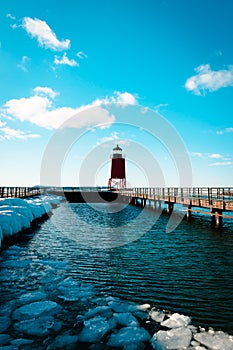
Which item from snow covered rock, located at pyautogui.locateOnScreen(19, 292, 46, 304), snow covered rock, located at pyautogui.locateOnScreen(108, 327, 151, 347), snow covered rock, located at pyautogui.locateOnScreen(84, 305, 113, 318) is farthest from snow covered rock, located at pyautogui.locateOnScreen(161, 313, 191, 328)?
snow covered rock, located at pyautogui.locateOnScreen(19, 292, 46, 304)

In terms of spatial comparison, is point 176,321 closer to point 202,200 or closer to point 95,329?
point 95,329

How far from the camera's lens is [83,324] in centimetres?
512

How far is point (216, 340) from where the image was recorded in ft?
15.3

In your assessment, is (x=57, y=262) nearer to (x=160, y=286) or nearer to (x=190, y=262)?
(x=160, y=286)

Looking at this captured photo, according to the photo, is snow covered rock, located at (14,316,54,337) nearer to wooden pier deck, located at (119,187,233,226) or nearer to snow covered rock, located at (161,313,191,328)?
snow covered rock, located at (161,313,191,328)

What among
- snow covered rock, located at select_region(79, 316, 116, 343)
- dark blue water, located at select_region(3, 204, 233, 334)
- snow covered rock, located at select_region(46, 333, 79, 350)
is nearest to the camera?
snow covered rock, located at select_region(46, 333, 79, 350)

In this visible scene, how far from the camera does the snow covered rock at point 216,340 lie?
447 cm

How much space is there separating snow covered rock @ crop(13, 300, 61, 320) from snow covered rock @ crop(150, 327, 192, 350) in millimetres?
2342

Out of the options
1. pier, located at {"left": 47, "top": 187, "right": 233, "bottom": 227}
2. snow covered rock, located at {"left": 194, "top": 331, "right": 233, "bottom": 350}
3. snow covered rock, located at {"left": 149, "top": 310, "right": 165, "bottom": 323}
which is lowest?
snow covered rock, located at {"left": 194, "top": 331, "right": 233, "bottom": 350}

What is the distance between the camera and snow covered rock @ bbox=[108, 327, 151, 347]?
4579 mm

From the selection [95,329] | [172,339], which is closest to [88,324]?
[95,329]

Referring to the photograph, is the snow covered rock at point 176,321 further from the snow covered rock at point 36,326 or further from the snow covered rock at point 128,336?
the snow covered rock at point 36,326

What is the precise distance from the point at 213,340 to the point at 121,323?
181cm

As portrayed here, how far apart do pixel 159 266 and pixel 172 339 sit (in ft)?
15.0
